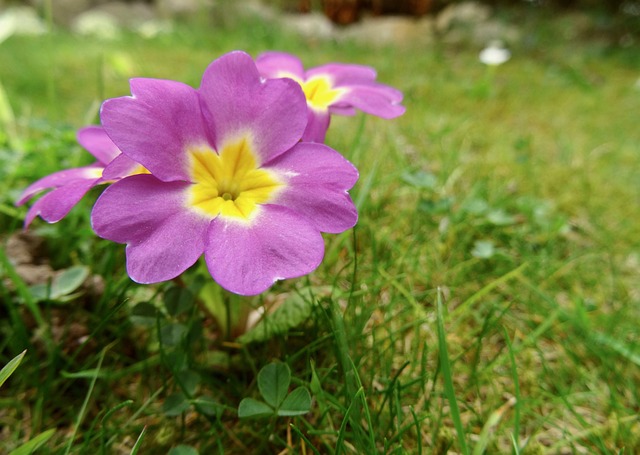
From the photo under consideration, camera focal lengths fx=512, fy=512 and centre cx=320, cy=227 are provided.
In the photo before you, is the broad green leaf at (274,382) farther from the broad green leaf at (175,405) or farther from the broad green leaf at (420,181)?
the broad green leaf at (420,181)

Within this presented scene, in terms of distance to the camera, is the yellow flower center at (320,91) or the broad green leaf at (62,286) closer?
the yellow flower center at (320,91)

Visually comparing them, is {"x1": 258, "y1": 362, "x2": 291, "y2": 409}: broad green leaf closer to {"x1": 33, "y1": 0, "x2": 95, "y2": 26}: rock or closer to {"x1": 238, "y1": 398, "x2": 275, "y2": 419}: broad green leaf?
{"x1": 238, "y1": 398, "x2": 275, "y2": 419}: broad green leaf

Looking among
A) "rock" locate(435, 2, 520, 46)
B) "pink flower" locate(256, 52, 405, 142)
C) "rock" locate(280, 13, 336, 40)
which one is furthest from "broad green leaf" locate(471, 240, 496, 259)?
"rock" locate(280, 13, 336, 40)

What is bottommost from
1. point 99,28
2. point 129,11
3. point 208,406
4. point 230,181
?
point 129,11

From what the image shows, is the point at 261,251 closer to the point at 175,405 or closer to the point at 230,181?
the point at 230,181

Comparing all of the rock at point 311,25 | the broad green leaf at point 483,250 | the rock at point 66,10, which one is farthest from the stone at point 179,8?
the broad green leaf at point 483,250

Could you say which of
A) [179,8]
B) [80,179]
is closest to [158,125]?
[80,179]
